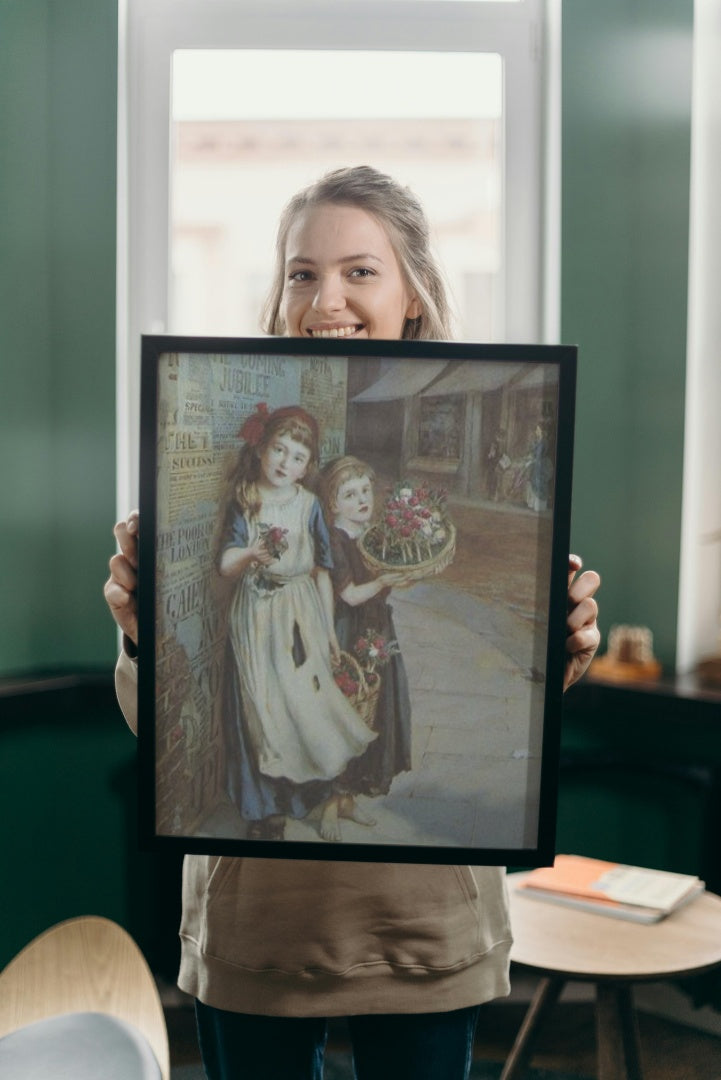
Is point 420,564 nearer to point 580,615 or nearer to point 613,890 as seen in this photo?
point 580,615

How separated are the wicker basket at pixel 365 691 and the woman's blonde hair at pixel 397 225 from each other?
1.37 feet

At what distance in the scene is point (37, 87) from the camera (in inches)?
100

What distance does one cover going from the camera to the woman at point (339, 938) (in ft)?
3.46

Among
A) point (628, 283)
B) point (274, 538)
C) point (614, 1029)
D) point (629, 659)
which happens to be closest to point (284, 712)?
point (274, 538)

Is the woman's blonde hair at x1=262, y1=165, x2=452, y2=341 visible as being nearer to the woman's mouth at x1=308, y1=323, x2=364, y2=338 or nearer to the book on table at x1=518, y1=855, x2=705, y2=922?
the woman's mouth at x1=308, y1=323, x2=364, y2=338

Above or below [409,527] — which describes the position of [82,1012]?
below

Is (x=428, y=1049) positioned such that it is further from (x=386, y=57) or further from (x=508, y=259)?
(x=386, y=57)

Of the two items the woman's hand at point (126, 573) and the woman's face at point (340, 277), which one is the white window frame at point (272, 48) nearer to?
the woman's face at point (340, 277)

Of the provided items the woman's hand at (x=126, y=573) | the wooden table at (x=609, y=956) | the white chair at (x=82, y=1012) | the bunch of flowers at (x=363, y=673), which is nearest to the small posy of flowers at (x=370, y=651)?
the bunch of flowers at (x=363, y=673)

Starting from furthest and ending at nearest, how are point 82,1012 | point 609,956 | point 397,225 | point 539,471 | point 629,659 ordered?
point 629,659 → point 609,956 → point 397,225 → point 539,471 → point 82,1012

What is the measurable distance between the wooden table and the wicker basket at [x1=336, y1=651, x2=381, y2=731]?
923 mm

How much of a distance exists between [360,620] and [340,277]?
0.39m

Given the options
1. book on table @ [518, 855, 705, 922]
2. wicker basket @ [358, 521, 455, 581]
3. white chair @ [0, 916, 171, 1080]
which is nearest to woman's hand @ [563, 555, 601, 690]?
wicker basket @ [358, 521, 455, 581]

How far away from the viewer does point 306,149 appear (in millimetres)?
2648
